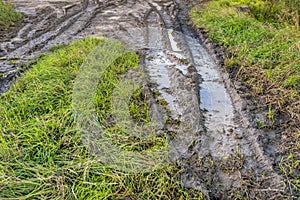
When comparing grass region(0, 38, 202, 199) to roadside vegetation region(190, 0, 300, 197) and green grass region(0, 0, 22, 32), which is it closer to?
roadside vegetation region(190, 0, 300, 197)

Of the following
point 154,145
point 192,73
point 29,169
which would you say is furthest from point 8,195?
point 192,73

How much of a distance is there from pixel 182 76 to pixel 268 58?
151 cm

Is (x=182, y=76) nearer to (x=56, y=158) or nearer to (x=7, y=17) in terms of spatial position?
(x=56, y=158)

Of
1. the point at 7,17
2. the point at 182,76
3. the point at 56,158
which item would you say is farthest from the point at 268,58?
the point at 7,17

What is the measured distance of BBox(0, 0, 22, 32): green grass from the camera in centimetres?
634

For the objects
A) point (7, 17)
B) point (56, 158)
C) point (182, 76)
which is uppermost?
point (7, 17)

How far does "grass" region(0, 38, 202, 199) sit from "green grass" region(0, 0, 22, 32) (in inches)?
134

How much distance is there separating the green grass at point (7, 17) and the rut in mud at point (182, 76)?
1.12 ft

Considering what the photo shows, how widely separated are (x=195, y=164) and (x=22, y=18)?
6.38 m

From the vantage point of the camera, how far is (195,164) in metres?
2.76

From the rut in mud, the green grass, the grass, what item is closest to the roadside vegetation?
the rut in mud

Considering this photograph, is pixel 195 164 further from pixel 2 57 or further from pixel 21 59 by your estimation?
pixel 2 57

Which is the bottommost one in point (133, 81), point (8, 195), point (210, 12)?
point (8, 195)

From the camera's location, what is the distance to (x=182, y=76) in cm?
432
